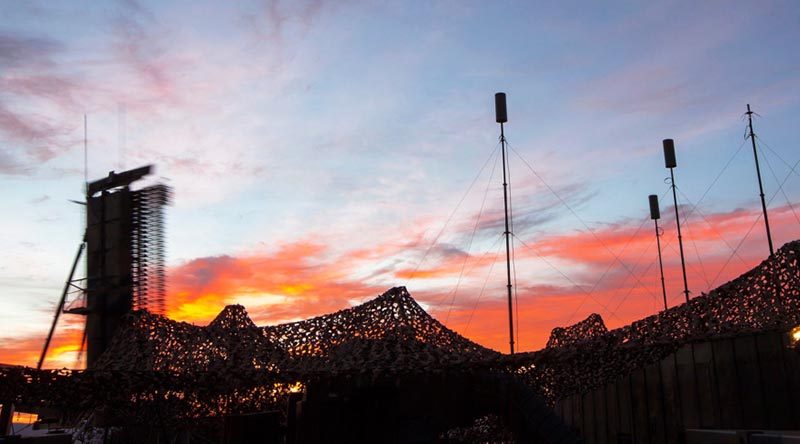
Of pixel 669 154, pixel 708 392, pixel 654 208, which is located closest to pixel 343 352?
pixel 708 392

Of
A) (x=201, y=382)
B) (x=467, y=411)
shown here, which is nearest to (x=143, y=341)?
(x=201, y=382)

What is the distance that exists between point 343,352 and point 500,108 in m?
11.3

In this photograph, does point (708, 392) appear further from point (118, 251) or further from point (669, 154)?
point (118, 251)

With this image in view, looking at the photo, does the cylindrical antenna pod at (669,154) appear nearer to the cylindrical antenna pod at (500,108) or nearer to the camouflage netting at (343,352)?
the cylindrical antenna pod at (500,108)

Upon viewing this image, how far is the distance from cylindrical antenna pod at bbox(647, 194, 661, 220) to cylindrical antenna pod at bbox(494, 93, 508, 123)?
1541 cm

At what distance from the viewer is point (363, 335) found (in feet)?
50.1

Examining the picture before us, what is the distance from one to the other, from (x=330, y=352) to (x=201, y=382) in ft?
9.35

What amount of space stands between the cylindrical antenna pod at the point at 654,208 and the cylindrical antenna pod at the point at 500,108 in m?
15.4

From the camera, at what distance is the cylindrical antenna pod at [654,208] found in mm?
34125

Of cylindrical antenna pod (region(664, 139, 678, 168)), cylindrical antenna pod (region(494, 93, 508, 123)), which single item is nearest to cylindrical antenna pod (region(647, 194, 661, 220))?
cylindrical antenna pod (region(664, 139, 678, 168))

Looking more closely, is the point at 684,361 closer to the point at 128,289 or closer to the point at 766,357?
Result: the point at 766,357

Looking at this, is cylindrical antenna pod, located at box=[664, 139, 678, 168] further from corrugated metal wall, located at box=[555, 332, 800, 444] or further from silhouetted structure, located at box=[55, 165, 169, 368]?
silhouetted structure, located at box=[55, 165, 169, 368]

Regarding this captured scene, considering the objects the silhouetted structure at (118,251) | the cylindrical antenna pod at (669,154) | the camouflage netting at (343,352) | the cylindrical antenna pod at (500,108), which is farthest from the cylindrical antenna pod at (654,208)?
the silhouetted structure at (118,251)

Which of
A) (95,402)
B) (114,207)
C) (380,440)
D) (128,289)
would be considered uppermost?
(114,207)
